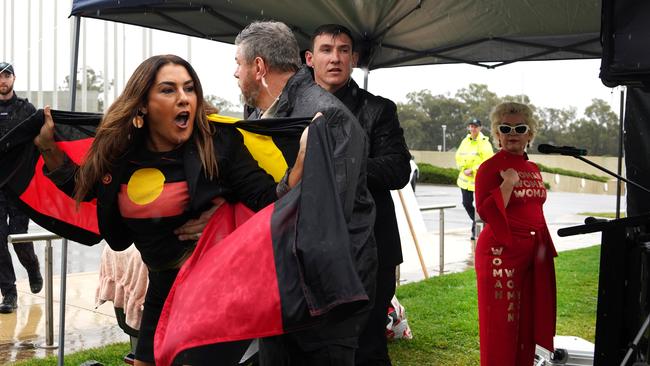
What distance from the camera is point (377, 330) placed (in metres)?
4.36

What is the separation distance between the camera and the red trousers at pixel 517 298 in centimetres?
460

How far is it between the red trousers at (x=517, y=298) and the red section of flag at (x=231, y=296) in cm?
237

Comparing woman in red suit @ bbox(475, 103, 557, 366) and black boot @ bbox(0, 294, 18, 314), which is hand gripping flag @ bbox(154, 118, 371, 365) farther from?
black boot @ bbox(0, 294, 18, 314)

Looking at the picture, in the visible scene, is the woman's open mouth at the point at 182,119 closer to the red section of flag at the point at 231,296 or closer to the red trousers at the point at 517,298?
the red section of flag at the point at 231,296

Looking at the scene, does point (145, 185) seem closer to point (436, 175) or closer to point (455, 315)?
point (455, 315)

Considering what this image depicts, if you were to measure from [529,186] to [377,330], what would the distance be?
4.47 ft

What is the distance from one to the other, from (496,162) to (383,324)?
52.0 inches

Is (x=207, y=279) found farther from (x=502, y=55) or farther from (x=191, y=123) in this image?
(x=502, y=55)

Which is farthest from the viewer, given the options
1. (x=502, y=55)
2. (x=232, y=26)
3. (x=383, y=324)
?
(x=502, y=55)

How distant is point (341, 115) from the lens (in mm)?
2826

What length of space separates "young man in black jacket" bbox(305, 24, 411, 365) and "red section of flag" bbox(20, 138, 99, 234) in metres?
1.43

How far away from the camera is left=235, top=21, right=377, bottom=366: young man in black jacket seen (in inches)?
110

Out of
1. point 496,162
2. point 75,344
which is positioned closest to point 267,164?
point 496,162

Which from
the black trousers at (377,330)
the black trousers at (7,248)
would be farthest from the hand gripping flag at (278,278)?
the black trousers at (7,248)
